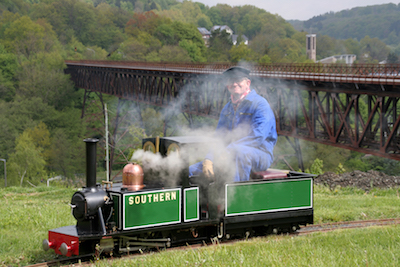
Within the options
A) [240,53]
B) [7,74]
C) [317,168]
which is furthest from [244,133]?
[240,53]

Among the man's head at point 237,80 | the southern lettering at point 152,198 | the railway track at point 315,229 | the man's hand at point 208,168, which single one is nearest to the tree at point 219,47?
the railway track at point 315,229

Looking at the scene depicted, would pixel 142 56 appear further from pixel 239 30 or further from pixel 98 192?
pixel 239 30

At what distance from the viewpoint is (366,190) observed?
16.7m

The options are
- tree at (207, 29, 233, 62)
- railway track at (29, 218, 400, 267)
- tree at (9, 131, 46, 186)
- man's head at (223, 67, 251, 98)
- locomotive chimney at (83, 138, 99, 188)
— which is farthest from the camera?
tree at (207, 29, 233, 62)

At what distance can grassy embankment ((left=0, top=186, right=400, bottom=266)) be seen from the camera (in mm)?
6363

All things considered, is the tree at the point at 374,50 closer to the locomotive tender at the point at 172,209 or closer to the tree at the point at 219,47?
the tree at the point at 219,47

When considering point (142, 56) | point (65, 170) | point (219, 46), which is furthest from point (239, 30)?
point (65, 170)

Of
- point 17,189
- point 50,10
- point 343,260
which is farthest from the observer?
point 50,10

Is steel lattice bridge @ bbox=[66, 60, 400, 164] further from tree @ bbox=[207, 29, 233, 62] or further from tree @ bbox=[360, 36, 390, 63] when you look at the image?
tree @ bbox=[360, 36, 390, 63]

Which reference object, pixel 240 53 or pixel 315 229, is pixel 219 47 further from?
pixel 315 229

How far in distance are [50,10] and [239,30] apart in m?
85.0

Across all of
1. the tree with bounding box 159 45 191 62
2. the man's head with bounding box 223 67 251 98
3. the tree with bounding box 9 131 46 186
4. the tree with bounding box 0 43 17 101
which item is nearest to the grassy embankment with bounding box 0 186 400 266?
the man's head with bounding box 223 67 251 98

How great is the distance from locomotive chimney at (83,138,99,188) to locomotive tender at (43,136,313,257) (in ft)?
0.05

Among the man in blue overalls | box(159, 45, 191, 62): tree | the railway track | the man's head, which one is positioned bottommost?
the railway track
